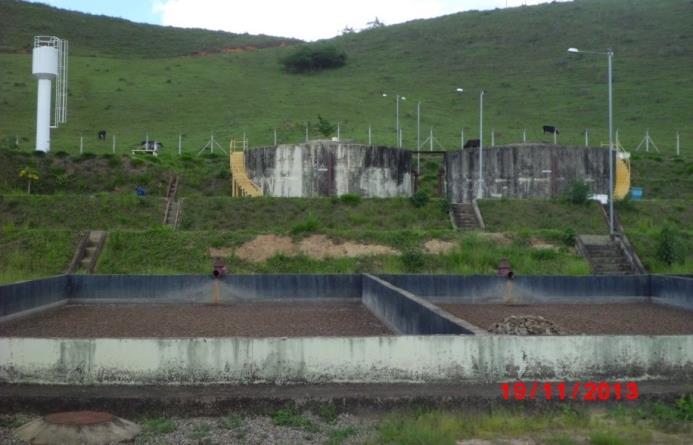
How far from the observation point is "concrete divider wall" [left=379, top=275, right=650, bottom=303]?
20.5 metres

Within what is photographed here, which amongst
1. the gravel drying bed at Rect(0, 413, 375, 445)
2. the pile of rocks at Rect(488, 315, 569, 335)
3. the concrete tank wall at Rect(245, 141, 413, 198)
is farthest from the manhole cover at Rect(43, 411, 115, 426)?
Answer: the concrete tank wall at Rect(245, 141, 413, 198)

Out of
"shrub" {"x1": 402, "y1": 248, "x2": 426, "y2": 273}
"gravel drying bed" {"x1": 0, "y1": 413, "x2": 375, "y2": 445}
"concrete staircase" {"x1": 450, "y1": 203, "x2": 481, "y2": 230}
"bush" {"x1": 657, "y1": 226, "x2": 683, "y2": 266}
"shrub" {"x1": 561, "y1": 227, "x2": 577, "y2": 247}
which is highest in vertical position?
"concrete staircase" {"x1": 450, "y1": 203, "x2": 481, "y2": 230}

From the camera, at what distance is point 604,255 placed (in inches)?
1135

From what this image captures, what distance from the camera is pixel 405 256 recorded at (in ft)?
89.4

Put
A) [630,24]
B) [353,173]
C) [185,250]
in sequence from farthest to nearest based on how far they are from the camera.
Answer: [630,24], [353,173], [185,250]

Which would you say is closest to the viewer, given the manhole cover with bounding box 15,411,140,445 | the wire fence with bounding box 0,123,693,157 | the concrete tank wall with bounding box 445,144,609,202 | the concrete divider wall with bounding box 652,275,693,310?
the manhole cover with bounding box 15,411,140,445

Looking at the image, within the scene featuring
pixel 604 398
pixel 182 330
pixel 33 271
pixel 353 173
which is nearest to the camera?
pixel 604 398

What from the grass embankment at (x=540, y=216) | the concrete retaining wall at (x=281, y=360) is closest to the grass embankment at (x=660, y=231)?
the grass embankment at (x=540, y=216)

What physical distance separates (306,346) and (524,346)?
2559mm

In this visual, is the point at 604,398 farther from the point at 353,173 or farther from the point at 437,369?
the point at 353,173

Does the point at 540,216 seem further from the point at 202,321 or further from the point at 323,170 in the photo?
the point at 202,321

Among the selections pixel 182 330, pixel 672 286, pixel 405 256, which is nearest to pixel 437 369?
pixel 182 330

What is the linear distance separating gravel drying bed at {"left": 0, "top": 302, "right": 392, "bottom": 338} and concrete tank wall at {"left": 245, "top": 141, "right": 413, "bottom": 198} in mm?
16690
